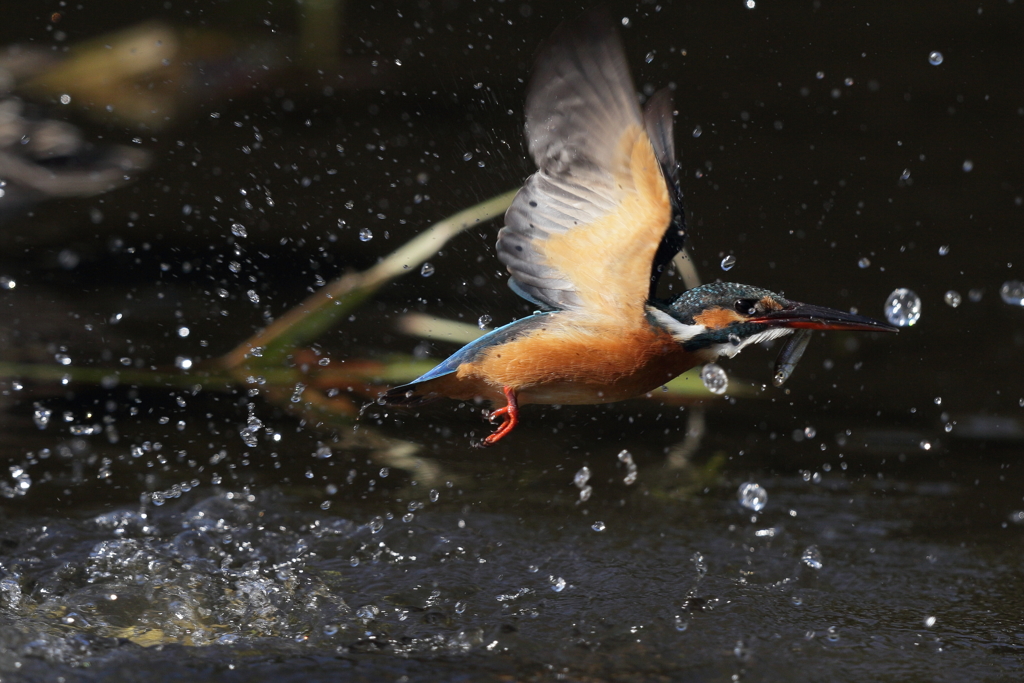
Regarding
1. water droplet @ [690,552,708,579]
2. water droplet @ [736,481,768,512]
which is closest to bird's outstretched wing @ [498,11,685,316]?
water droplet @ [690,552,708,579]

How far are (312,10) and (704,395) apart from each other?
2.32m

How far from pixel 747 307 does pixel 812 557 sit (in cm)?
103

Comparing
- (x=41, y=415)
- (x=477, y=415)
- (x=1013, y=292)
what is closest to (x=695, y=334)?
(x=477, y=415)

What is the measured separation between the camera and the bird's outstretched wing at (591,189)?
1867mm

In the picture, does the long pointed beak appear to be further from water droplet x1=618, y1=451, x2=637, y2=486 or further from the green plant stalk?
the green plant stalk

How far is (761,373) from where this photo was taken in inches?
147

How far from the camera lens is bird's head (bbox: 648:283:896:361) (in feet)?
6.48

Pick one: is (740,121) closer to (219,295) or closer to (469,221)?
(469,221)

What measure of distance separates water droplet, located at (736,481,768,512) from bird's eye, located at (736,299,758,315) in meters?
1.15

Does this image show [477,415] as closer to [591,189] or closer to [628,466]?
[628,466]

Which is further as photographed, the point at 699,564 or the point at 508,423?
the point at 699,564

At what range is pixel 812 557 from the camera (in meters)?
2.78

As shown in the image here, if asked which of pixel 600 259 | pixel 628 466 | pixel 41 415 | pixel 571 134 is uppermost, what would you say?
pixel 41 415

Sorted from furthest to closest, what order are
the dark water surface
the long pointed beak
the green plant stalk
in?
1. the green plant stalk
2. the dark water surface
3. the long pointed beak
